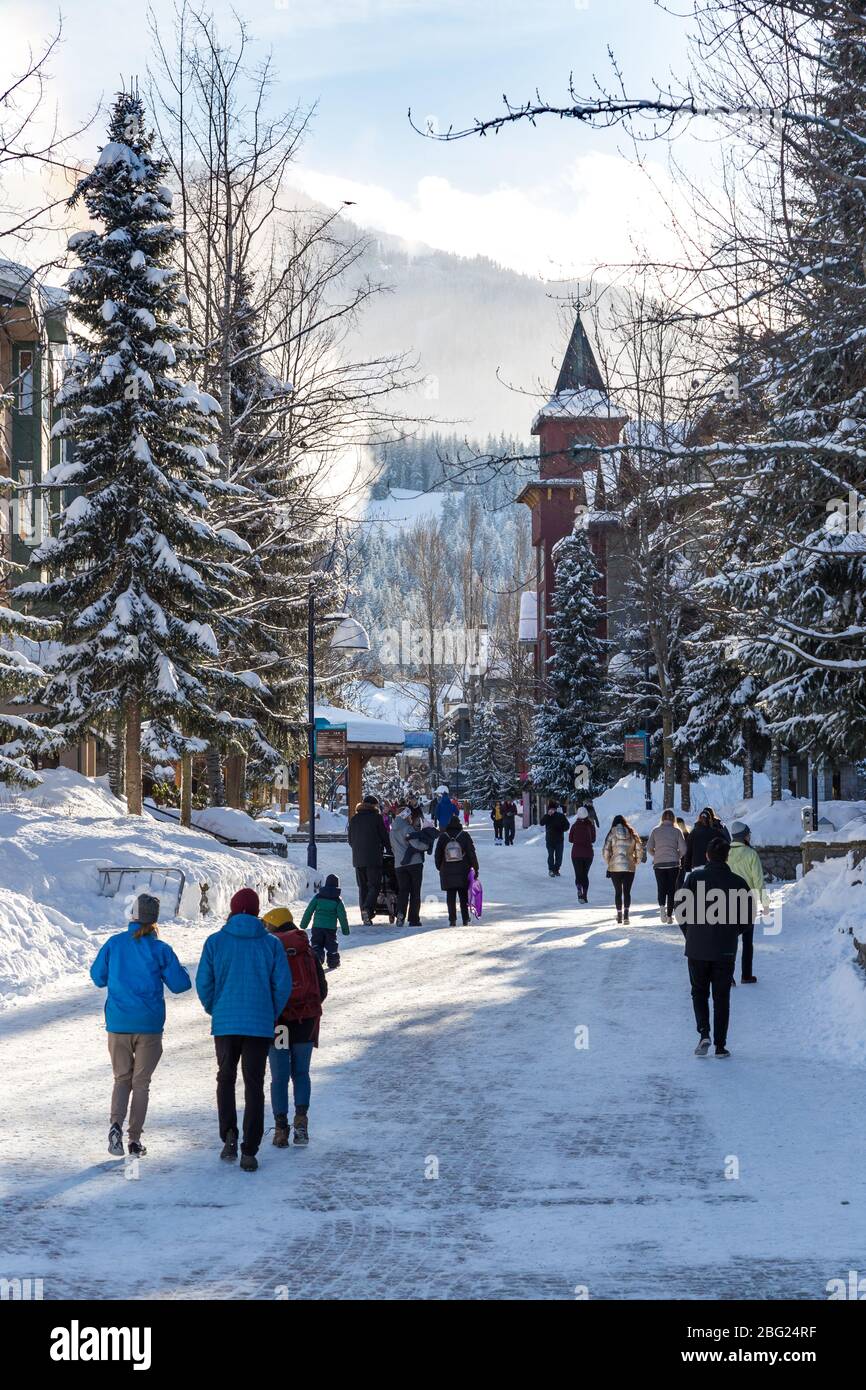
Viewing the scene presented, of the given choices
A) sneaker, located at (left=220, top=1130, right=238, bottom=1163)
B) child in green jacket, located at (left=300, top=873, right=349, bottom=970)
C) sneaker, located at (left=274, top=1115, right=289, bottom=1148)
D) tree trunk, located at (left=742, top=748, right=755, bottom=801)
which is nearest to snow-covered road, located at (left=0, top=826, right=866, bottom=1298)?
sneaker, located at (left=220, top=1130, right=238, bottom=1163)

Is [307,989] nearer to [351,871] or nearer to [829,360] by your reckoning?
[829,360]

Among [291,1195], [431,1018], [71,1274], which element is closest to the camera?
[71,1274]

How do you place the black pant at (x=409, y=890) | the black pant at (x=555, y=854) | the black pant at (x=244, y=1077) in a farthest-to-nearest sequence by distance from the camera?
1. the black pant at (x=555, y=854)
2. the black pant at (x=409, y=890)
3. the black pant at (x=244, y=1077)

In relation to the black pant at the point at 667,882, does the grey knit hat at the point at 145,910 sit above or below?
above

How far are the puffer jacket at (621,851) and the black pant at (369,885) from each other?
3.52 meters

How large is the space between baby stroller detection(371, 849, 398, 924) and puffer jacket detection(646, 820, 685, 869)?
3.97 meters

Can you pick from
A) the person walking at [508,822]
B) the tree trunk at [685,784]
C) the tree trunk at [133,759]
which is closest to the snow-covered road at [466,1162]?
the tree trunk at [133,759]

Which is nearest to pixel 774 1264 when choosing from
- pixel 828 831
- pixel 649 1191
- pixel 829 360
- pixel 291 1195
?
pixel 649 1191

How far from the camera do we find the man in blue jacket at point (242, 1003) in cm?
835

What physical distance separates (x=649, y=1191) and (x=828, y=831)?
25.4m

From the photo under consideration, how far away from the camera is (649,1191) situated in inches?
304

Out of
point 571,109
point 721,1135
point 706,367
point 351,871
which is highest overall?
point 571,109

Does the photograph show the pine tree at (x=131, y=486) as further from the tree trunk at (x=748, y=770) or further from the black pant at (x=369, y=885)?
the tree trunk at (x=748, y=770)

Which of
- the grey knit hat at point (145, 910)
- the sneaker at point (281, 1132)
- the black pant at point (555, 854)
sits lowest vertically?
the black pant at point (555, 854)
